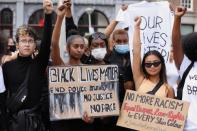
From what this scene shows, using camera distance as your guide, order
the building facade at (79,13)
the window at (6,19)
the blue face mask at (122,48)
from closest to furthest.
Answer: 1. the blue face mask at (122,48)
2. the building facade at (79,13)
3. the window at (6,19)

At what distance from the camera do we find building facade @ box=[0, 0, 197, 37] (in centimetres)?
3628

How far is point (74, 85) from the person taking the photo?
16.3ft

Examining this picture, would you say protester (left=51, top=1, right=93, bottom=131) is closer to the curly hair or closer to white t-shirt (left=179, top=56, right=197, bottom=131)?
the curly hair

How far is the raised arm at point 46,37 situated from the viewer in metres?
4.81

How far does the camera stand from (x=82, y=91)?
4984 millimetres

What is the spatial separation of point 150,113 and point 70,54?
1.05m

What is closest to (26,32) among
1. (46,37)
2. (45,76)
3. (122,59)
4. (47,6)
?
(46,37)

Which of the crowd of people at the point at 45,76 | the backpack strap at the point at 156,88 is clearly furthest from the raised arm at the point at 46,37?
the backpack strap at the point at 156,88

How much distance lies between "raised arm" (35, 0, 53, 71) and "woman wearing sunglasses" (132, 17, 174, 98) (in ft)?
2.98

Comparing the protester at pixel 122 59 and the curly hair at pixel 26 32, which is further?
the protester at pixel 122 59

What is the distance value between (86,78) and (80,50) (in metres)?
0.31

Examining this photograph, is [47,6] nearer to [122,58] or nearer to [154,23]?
[122,58]

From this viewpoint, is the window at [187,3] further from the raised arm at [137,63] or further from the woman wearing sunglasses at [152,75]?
the woman wearing sunglasses at [152,75]

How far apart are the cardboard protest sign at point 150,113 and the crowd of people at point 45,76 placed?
0.08m
